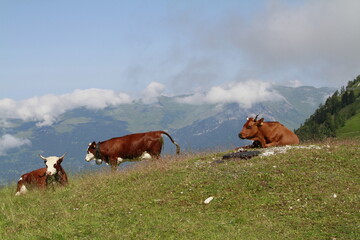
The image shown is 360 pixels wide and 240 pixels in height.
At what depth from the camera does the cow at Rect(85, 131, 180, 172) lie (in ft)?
71.8

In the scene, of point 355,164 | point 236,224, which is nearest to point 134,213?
point 236,224

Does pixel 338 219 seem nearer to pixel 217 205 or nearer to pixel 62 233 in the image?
pixel 217 205

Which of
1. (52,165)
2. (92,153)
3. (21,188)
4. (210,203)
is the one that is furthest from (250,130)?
(21,188)

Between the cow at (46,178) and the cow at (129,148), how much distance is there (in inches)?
119

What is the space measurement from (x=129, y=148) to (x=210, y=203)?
31.0 feet

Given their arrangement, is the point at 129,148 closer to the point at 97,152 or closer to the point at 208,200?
the point at 97,152

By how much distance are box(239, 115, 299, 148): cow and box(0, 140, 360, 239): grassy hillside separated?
9.76 ft

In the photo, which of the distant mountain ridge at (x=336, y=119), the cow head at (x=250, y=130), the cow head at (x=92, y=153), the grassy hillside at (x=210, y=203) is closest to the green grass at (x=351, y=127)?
the distant mountain ridge at (x=336, y=119)

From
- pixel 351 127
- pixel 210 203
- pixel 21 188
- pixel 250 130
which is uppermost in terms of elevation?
pixel 250 130

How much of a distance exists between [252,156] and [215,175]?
128 inches

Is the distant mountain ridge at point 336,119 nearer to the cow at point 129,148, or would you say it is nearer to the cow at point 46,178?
the cow at point 129,148

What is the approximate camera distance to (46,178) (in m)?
19.2

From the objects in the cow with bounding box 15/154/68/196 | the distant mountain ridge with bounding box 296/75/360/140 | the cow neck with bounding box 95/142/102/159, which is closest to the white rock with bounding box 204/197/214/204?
the cow with bounding box 15/154/68/196

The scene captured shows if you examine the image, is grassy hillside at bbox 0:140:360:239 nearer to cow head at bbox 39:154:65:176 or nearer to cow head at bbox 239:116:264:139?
cow head at bbox 39:154:65:176
